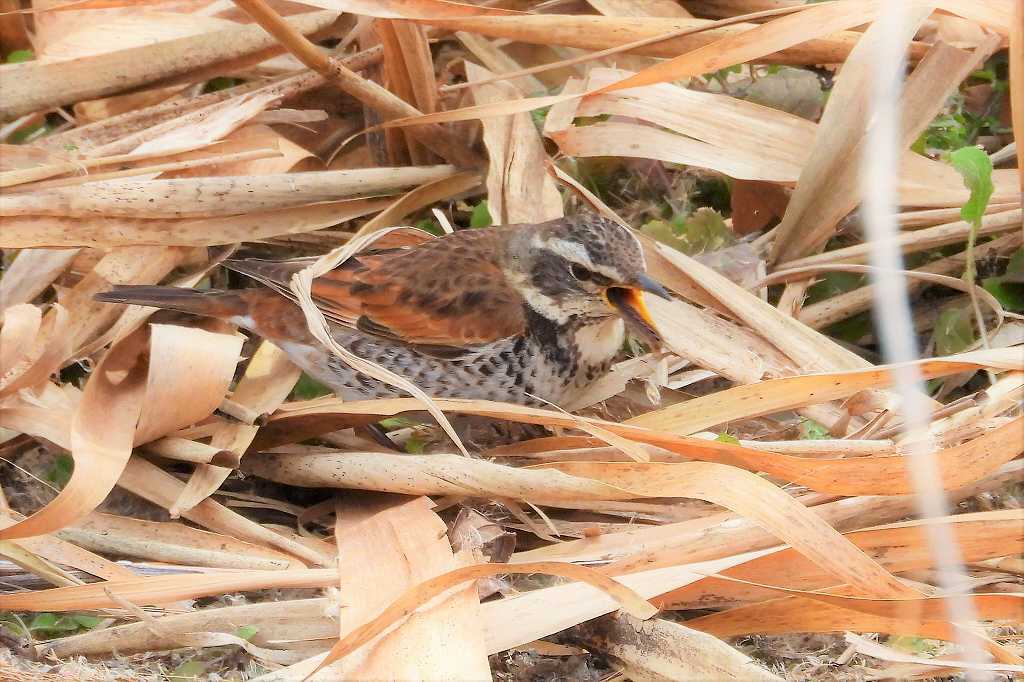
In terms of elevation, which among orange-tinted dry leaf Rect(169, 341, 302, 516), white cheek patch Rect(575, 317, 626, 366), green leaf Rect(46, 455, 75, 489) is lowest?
green leaf Rect(46, 455, 75, 489)

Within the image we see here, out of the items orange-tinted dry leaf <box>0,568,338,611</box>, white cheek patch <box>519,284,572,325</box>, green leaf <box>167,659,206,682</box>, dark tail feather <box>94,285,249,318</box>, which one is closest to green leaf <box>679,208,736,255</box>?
white cheek patch <box>519,284,572,325</box>

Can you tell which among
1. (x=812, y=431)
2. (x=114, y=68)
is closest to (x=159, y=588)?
(x=812, y=431)

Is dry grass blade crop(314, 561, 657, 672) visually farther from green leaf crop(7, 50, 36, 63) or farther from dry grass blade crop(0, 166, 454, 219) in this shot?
green leaf crop(7, 50, 36, 63)

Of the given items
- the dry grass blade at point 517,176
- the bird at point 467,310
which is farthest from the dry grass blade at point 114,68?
the bird at point 467,310

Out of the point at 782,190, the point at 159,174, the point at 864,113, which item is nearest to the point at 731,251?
the point at 782,190

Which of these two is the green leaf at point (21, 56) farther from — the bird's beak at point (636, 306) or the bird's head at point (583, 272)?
the bird's beak at point (636, 306)

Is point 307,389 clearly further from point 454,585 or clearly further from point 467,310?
point 454,585

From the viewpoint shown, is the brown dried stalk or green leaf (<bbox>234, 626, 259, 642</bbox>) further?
the brown dried stalk

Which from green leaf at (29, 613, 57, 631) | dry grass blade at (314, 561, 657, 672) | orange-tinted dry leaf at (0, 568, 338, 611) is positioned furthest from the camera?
green leaf at (29, 613, 57, 631)
